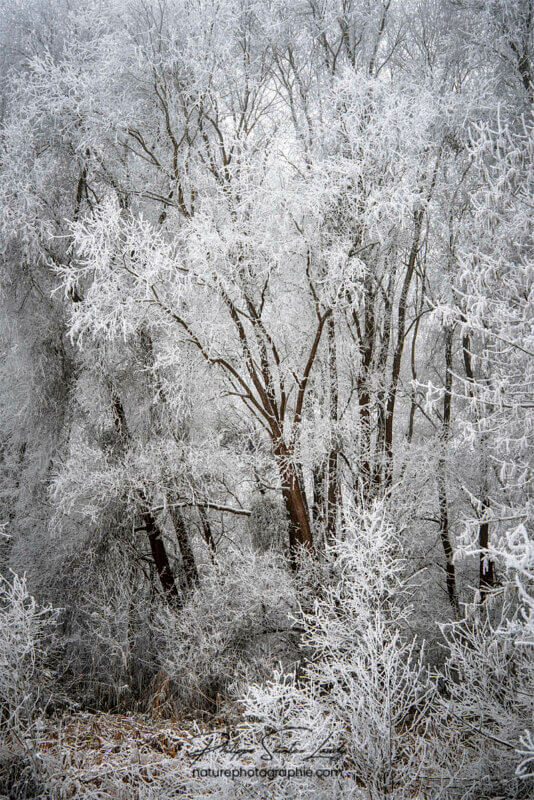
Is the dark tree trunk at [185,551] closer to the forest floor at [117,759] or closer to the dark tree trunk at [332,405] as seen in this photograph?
the dark tree trunk at [332,405]

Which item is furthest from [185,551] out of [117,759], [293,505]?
[117,759]

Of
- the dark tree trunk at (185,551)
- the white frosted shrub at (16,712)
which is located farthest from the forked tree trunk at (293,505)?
the white frosted shrub at (16,712)

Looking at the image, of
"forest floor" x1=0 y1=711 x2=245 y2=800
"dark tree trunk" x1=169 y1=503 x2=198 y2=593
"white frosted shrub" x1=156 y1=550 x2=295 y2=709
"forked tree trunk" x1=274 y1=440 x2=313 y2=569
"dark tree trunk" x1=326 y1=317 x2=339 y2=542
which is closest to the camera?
"forest floor" x1=0 y1=711 x2=245 y2=800

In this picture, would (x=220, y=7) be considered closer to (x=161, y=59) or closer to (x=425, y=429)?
(x=161, y=59)

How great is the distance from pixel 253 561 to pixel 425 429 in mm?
5754

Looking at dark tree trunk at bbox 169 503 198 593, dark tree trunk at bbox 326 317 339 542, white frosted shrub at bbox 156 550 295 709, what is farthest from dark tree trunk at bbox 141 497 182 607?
dark tree trunk at bbox 326 317 339 542

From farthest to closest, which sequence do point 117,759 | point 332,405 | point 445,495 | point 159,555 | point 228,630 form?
point 159,555
point 332,405
point 445,495
point 228,630
point 117,759

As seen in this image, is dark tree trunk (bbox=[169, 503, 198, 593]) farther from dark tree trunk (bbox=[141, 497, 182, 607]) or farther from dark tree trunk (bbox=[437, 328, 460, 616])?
dark tree trunk (bbox=[437, 328, 460, 616])

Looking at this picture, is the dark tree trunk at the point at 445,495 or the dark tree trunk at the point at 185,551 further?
the dark tree trunk at the point at 185,551

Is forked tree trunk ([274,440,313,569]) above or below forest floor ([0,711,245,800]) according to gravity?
above

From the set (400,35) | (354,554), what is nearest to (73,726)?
(354,554)

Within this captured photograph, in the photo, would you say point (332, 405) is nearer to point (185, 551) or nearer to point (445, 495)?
point (445, 495)

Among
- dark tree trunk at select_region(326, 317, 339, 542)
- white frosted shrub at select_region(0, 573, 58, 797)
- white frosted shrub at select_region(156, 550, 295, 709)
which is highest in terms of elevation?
dark tree trunk at select_region(326, 317, 339, 542)

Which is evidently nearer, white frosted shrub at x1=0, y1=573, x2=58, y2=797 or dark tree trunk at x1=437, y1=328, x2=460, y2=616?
white frosted shrub at x1=0, y1=573, x2=58, y2=797
